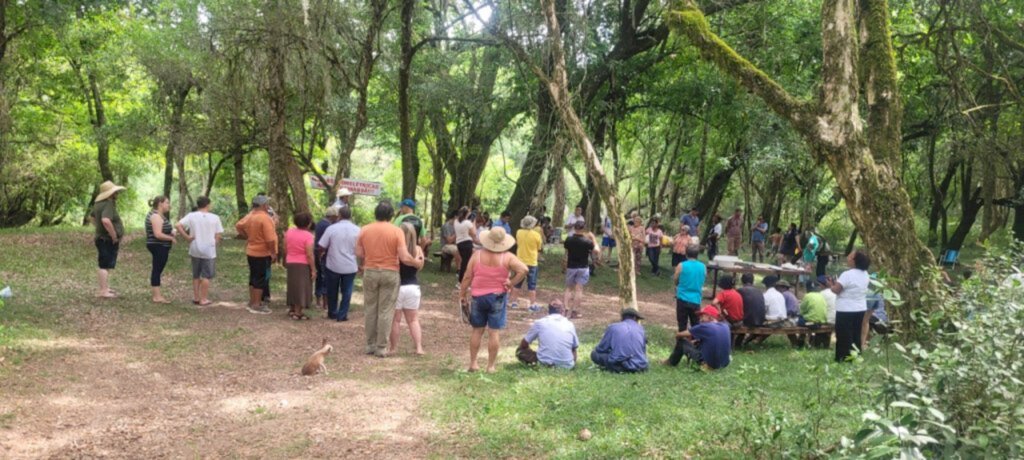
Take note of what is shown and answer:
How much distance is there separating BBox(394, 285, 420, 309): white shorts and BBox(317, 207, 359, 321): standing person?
1357mm

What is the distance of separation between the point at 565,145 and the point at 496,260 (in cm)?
580

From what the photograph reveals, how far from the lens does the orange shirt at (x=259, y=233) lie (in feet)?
34.5

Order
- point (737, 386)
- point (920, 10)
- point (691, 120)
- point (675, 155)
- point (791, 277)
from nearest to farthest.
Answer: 1. point (737, 386)
2. point (920, 10)
3. point (791, 277)
4. point (691, 120)
5. point (675, 155)

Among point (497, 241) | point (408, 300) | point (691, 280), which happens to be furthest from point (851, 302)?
point (408, 300)

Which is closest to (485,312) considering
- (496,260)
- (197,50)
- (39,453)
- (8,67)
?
(496,260)

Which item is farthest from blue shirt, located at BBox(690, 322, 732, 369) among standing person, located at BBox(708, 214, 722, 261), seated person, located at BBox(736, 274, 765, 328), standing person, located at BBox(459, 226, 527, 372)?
standing person, located at BBox(708, 214, 722, 261)

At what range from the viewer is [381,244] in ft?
28.0

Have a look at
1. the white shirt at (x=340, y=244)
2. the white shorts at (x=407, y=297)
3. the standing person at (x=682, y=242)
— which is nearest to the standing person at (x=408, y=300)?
the white shorts at (x=407, y=297)

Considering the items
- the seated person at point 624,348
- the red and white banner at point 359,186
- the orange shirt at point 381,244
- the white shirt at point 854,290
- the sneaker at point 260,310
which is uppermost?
the red and white banner at point 359,186

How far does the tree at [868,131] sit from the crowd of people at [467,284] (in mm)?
529

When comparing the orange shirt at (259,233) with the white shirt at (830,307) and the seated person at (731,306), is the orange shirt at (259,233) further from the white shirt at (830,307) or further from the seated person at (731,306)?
the white shirt at (830,307)

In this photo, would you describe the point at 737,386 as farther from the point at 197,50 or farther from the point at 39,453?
the point at 197,50

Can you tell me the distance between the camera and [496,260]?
801cm

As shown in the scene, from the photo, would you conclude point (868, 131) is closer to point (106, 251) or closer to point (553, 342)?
point (553, 342)
